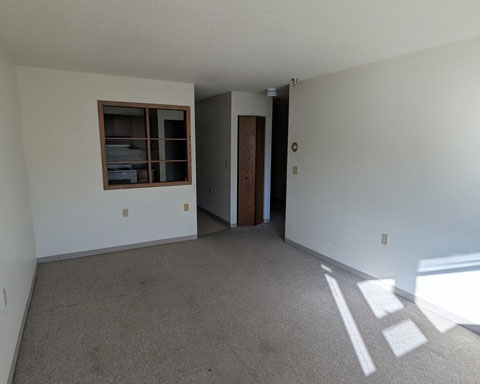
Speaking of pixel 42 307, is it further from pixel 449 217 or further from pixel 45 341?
pixel 449 217

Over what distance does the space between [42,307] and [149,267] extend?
3.72 ft

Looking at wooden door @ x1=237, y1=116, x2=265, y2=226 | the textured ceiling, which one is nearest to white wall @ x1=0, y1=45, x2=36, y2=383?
the textured ceiling

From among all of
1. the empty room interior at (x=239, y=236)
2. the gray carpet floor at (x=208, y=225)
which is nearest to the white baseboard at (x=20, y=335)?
the empty room interior at (x=239, y=236)

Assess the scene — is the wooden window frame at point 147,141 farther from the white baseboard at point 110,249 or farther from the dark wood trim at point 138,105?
the white baseboard at point 110,249

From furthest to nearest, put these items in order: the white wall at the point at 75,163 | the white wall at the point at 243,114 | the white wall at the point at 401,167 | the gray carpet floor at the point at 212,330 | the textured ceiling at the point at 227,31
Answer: the white wall at the point at 243,114 < the white wall at the point at 75,163 < the white wall at the point at 401,167 < the gray carpet floor at the point at 212,330 < the textured ceiling at the point at 227,31

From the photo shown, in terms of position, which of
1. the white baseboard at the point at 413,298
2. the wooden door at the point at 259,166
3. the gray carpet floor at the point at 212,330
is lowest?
the gray carpet floor at the point at 212,330

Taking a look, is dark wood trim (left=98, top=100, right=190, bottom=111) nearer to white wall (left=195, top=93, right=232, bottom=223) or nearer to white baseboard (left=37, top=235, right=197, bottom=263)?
white wall (left=195, top=93, right=232, bottom=223)

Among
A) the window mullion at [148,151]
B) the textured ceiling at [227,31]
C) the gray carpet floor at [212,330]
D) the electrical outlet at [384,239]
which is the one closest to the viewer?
the textured ceiling at [227,31]

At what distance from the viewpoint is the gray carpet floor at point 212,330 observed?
1.94 metres

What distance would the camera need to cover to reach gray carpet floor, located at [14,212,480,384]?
1.94 metres

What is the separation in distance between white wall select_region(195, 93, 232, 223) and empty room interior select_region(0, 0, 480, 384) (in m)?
0.63

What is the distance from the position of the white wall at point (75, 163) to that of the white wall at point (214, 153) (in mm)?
1049

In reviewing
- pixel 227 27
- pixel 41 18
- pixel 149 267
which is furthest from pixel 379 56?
pixel 149 267

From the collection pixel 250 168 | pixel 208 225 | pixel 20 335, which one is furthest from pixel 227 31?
pixel 208 225
